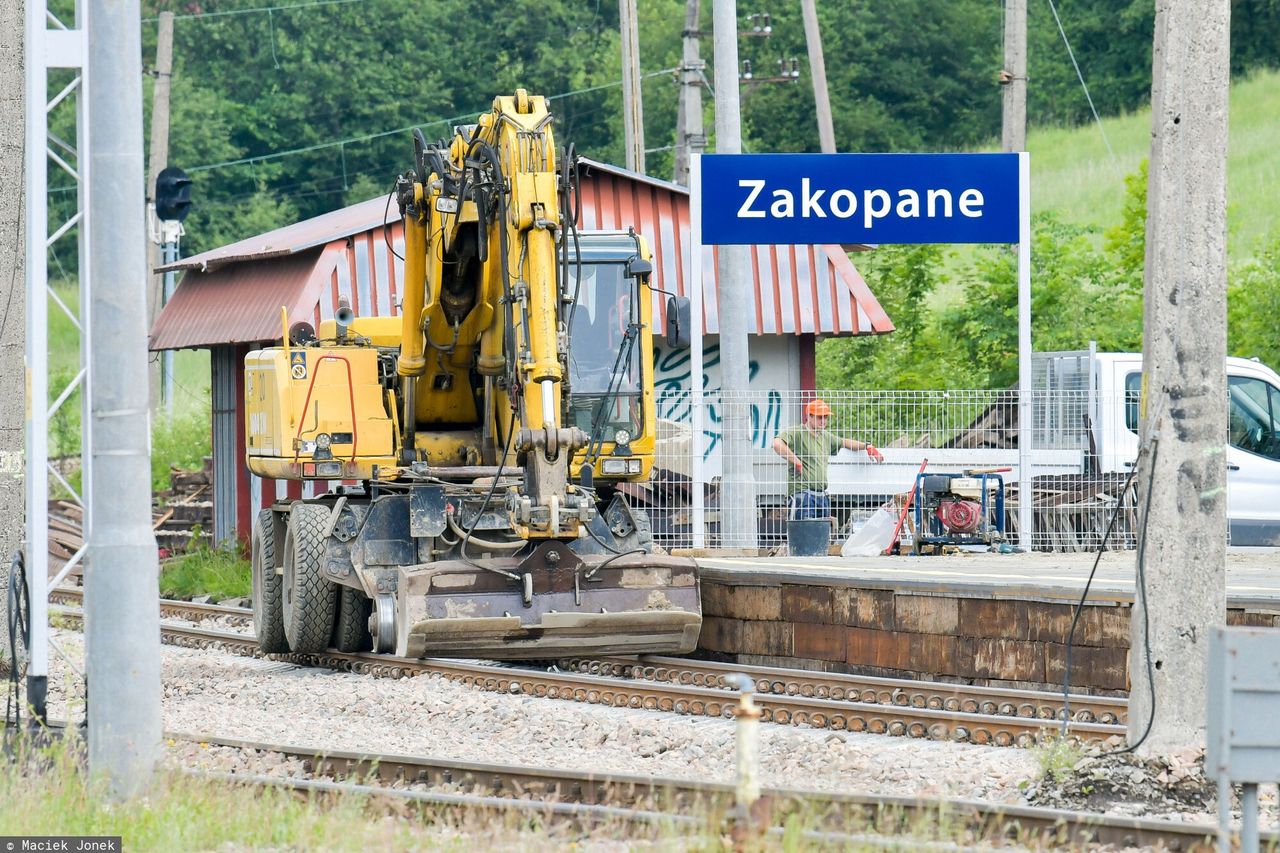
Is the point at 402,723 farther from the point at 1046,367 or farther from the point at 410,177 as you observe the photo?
the point at 1046,367

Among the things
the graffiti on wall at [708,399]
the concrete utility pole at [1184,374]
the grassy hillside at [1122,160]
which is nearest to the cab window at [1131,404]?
the graffiti on wall at [708,399]

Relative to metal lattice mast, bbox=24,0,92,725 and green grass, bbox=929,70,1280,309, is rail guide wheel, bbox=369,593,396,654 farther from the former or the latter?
green grass, bbox=929,70,1280,309

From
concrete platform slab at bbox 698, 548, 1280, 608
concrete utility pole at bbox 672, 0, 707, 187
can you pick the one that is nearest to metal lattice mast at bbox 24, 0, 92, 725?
concrete platform slab at bbox 698, 548, 1280, 608

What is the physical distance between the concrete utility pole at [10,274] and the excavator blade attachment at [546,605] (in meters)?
3.34

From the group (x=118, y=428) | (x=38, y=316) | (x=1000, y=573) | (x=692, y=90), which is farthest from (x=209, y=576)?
(x=118, y=428)

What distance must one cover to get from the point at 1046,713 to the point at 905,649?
2.72 metres

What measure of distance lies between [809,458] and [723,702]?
288 inches

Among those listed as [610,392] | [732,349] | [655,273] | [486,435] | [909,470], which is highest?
[655,273]

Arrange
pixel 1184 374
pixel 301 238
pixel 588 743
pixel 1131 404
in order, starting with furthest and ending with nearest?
1. pixel 301 238
2. pixel 1131 404
3. pixel 588 743
4. pixel 1184 374

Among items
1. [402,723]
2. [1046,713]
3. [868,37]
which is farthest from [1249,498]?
[868,37]

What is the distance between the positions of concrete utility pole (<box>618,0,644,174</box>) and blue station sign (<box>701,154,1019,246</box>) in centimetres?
1080

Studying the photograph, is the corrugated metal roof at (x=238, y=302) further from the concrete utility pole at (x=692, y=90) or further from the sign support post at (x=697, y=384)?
A: the concrete utility pole at (x=692, y=90)

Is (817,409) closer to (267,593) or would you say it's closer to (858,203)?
(858,203)

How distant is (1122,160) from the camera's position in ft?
201
